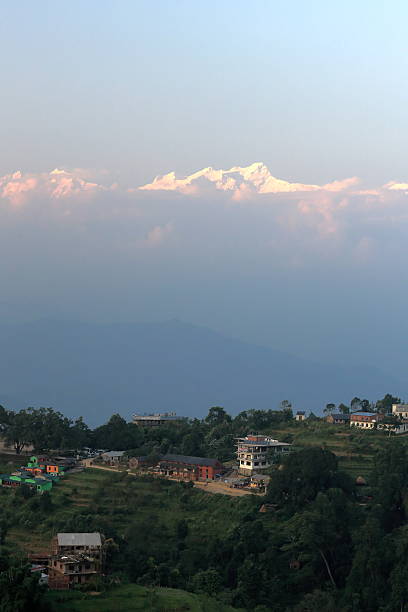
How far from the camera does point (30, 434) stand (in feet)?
174

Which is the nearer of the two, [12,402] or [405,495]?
[405,495]

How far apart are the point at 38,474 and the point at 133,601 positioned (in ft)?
61.7

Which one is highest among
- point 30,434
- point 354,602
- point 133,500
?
point 30,434

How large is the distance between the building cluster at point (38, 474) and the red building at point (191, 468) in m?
5.85

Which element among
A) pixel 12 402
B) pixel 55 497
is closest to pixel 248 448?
pixel 55 497

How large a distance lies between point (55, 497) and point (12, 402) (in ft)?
384

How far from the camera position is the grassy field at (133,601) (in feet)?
99.7

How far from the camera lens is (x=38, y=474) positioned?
48.6 m

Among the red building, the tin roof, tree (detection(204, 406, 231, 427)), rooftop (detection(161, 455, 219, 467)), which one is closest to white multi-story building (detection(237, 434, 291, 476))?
the red building

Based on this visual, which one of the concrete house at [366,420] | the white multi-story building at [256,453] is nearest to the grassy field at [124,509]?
the white multi-story building at [256,453]

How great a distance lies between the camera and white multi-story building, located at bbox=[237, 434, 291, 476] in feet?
158

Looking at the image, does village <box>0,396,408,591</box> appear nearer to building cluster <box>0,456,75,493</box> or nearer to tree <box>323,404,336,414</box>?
building cluster <box>0,456,75,493</box>

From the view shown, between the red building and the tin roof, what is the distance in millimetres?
12211

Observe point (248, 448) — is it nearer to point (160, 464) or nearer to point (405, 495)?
point (160, 464)
